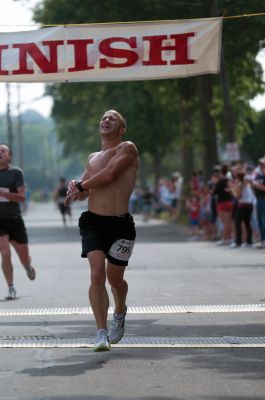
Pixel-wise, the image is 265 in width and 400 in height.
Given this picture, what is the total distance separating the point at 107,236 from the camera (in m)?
8.88

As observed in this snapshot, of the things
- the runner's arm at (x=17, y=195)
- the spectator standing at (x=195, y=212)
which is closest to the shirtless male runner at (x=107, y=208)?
the runner's arm at (x=17, y=195)

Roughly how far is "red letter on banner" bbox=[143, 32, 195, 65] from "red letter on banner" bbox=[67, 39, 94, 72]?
64 cm

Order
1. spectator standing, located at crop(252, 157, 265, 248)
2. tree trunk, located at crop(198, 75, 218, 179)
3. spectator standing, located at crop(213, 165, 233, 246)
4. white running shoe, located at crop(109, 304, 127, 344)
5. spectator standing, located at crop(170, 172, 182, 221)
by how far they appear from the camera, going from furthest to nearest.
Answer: spectator standing, located at crop(170, 172, 182, 221) → tree trunk, located at crop(198, 75, 218, 179) → spectator standing, located at crop(213, 165, 233, 246) → spectator standing, located at crop(252, 157, 265, 248) → white running shoe, located at crop(109, 304, 127, 344)

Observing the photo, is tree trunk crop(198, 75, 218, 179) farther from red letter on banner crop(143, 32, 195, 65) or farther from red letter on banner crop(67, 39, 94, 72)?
red letter on banner crop(67, 39, 94, 72)

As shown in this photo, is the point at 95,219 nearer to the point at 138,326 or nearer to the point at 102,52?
the point at 138,326

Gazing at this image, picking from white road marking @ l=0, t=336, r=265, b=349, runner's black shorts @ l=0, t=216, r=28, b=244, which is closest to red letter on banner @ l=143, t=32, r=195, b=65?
runner's black shorts @ l=0, t=216, r=28, b=244

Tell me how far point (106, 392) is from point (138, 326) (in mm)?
3203

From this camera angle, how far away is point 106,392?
7.09 meters

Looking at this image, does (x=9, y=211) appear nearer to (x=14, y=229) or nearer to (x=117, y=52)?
(x=14, y=229)

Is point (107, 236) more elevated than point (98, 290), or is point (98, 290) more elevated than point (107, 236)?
point (107, 236)

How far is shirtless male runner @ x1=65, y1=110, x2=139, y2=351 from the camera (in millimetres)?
8789

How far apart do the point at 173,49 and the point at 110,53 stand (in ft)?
2.24

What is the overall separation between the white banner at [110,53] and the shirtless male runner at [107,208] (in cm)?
335

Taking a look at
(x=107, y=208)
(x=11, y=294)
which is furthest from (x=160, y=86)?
(x=107, y=208)
